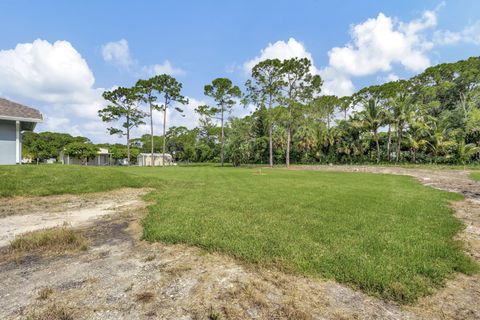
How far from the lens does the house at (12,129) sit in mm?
12590

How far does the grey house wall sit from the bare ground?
1204 centimetres

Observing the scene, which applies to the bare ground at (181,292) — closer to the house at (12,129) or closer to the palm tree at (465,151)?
the house at (12,129)

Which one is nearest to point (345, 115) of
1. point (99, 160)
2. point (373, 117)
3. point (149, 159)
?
point (373, 117)

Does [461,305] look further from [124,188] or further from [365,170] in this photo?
[365,170]

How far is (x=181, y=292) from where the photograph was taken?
2.76 meters

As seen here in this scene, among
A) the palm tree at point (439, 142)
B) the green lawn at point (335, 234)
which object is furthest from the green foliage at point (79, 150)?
the palm tree at point (439, 142)

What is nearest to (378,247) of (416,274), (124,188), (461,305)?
(416,274)

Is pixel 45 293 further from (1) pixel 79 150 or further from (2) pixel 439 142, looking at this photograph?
(1) pixel 79 150

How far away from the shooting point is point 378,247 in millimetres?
4023

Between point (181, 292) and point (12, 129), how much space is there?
15092 millimetres

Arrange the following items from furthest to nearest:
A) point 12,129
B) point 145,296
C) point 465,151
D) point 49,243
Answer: point 465,151 → point 12,129 → point 49,243 → point 145,296

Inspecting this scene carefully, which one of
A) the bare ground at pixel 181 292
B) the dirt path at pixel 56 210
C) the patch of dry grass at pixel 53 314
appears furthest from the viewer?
the dirt path at pixel 56 210

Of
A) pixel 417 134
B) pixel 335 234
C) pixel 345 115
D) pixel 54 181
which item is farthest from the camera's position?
pixel 345 115

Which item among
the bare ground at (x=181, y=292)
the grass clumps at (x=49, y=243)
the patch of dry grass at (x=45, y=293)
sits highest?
the grass clumps at (x=49, y=243)
